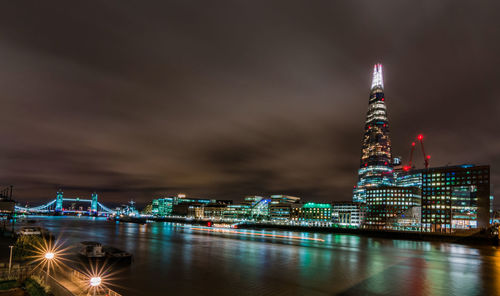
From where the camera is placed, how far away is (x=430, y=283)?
3350 centimetres

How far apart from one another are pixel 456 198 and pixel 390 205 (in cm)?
3203

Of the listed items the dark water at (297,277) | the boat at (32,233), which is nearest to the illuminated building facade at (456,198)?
the dark water at (297,277)

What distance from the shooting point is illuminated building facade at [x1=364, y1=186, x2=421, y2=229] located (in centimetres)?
17625

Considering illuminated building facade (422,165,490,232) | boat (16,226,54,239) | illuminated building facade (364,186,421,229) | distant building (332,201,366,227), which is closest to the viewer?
boat (16,226,54,239)

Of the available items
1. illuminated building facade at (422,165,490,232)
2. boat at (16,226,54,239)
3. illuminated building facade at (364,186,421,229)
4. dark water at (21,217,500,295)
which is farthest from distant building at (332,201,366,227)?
boat at (16,226,54,239)

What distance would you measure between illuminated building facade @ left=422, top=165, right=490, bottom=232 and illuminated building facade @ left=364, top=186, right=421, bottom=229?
7478mm

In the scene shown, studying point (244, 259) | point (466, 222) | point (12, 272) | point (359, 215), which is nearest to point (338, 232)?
point (359, 215)

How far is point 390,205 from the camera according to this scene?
587ft

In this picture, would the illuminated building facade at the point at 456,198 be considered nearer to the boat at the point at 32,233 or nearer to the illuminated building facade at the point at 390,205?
the illuminated building facade at the point at 390,205

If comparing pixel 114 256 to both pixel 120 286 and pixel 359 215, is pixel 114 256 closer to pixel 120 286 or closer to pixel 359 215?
pixel 120 286

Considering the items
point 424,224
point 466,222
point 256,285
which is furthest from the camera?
point 424,224

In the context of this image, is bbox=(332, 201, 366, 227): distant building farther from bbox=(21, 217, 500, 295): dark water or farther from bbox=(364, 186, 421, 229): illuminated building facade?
bbox=(21, 217, 500, 295): dark water

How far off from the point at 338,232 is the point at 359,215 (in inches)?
2096

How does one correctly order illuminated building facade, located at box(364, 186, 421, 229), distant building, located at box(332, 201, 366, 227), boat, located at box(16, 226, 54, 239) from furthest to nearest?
distant building, located at box(332, 201, 366, 227)
illuminated building facade, located at box(364, 186, 421, 229)
boat, located at box(16, 226, 54, 239)
